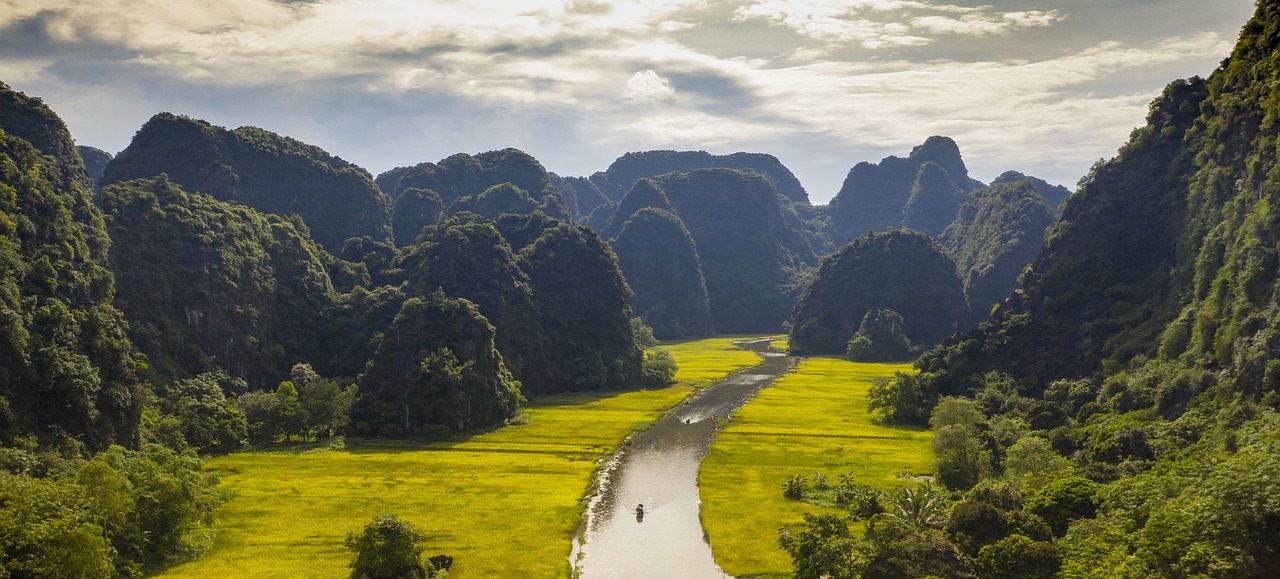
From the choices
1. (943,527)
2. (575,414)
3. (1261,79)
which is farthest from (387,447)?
(1261,79)

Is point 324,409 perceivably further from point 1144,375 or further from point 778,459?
point 1144,375

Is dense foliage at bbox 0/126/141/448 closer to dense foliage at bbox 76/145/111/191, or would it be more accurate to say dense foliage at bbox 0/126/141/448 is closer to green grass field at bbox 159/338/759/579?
green grass field at bbox 159/338/759/579

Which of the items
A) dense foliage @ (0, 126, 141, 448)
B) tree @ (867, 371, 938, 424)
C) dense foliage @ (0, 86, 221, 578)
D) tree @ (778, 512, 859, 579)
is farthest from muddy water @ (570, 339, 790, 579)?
dense foliage @ (0, 126, 141, 448)

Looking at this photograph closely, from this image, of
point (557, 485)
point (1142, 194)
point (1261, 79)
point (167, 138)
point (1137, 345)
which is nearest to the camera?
point (557, 485)

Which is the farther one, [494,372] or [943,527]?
[494,372]

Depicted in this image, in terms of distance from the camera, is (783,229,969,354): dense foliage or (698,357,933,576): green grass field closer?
(698,357,933,576): green grass field

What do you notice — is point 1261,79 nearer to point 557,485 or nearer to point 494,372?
point 557,485
